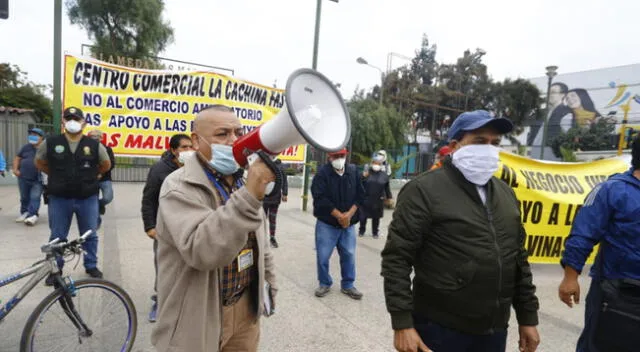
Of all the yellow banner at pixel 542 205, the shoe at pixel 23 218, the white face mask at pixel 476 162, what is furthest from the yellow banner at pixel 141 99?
the white face mask at pixel 476 162

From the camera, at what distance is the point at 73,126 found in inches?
153

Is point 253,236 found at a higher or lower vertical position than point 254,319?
higher

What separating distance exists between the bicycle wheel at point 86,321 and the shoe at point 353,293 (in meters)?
2.16

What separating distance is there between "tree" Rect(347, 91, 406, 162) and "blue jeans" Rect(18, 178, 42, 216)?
1200 cm

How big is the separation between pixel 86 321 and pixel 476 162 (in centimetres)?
279

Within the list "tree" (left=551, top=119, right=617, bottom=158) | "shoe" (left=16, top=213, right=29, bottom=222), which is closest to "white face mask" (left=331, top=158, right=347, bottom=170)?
"shoe" (left=16, top=213, right=29, bottom=222)

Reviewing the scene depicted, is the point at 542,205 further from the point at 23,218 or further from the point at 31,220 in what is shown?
the point at 23,218

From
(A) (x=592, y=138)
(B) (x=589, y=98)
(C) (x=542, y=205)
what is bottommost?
(C) (x=542, y=205)

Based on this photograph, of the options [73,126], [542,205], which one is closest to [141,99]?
[73,126]

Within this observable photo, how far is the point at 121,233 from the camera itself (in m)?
6.20

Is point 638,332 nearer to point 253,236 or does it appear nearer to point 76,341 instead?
point 253,236

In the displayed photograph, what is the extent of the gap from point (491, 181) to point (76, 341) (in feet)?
9.53

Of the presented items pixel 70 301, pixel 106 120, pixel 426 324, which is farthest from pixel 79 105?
pixel 426 324

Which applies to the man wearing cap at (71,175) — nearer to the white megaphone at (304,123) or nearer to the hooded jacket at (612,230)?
the white megaphone at (304,123)
